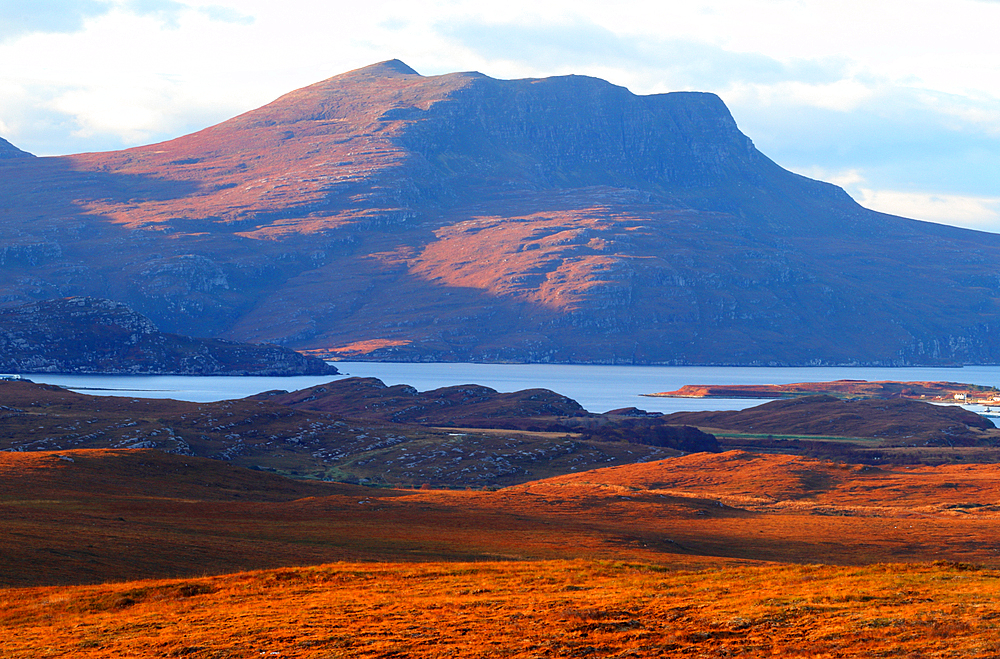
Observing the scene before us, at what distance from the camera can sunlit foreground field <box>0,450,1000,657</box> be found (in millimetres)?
24672

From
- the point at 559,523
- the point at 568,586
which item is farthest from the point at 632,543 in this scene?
the point at 568,586

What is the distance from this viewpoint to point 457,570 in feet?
125

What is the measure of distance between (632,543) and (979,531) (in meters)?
25.7

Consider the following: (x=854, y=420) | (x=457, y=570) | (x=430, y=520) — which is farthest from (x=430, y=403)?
(x=457, y=570)

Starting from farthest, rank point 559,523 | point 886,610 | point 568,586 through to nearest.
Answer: point 559,523, point 568,586, point 886,610

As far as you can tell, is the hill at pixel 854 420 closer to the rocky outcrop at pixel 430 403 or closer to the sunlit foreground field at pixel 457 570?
the rocky outcrop at pixel 430 403

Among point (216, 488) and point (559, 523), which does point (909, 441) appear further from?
point (216, 488)

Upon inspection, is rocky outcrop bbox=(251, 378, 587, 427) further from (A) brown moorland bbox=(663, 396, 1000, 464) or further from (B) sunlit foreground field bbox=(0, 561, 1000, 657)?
(B) sunlit foreground field bbox=(0, 561, 1000, 657)

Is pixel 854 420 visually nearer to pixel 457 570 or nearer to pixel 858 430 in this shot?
pixel 858 430

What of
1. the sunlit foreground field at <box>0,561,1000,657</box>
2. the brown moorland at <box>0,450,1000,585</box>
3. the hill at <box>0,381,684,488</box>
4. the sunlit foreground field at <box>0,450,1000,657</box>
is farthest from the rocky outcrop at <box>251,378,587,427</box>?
the sunlit foreground field at <box>0,561,1000,657</box>

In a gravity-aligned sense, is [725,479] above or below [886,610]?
below

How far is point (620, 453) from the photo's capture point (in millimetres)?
123312

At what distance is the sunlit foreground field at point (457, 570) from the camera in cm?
2467

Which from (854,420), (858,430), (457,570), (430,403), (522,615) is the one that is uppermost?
(522,615)
